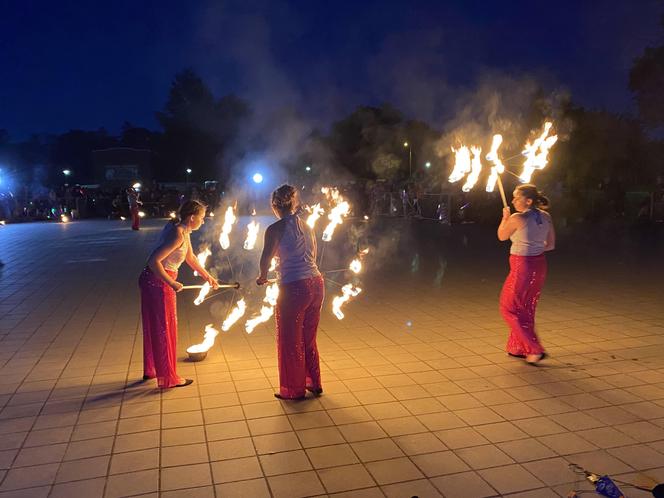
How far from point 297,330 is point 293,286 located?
37 centimetres

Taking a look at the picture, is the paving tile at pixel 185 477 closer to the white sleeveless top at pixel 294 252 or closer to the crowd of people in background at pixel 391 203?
the white sleeveless top at pixel 294 252

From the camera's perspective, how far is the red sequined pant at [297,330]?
14.7 feet

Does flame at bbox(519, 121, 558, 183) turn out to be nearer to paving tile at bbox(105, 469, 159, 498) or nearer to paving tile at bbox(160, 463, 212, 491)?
paving tile at bbox(160, 463, 212, 491)

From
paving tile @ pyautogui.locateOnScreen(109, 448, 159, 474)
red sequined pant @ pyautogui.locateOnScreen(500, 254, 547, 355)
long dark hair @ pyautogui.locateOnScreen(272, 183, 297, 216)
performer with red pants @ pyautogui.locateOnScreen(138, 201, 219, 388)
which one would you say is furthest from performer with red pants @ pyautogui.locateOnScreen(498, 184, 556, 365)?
paving tile @ pyautogui.locateOnScreen(109, 448, 159, 474)

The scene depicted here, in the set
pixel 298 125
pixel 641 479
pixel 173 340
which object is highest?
pixel 298 125

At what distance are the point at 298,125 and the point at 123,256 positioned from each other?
788 cm

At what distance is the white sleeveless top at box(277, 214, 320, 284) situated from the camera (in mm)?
4469

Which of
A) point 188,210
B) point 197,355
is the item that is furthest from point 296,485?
point 197,355

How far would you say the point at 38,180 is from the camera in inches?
2357

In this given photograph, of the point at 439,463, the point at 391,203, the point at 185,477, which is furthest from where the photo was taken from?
the point at 391,203

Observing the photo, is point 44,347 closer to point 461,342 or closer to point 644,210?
point 461,342

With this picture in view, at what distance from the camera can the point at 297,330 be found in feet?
14.8

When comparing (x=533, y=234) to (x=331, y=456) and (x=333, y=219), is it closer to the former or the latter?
(x=333, y=219)

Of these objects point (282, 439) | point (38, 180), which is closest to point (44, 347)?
point (282, 439)
